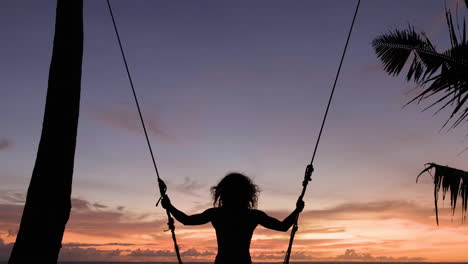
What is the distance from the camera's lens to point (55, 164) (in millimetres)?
4945

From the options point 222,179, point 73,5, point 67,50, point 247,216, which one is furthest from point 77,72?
point 247,216

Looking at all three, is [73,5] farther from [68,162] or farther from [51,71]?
[68,162]

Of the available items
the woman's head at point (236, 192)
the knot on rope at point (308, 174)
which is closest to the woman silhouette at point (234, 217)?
the woman's head at point (236, 192)

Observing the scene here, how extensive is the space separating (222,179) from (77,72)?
1.79m

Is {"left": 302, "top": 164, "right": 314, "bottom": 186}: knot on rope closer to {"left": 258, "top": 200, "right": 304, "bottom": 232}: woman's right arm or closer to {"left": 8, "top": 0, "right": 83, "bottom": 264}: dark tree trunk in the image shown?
{"left": 258, "top": 200, "right": 304, "bottom": 232}: woman's right arm

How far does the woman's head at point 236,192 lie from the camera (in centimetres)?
489

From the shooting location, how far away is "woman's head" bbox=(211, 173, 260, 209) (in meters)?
4.89

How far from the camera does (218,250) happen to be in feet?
15.9

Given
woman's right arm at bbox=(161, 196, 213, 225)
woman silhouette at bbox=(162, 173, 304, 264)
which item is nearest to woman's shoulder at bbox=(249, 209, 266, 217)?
woman silhouette at bbox=(162, 173, 304, 264)

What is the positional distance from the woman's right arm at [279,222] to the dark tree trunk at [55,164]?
1.86 m

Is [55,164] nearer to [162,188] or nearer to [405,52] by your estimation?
[162,188]

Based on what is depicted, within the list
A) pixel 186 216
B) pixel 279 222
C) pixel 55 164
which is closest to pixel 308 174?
pixel 279 222

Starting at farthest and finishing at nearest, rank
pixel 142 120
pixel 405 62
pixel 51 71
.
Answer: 1. pixel 405 62
2. pixel 142 120
3. pixel 51 71

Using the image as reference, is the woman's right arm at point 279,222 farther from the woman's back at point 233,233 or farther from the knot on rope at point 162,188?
the knot on rope at point 162,188
